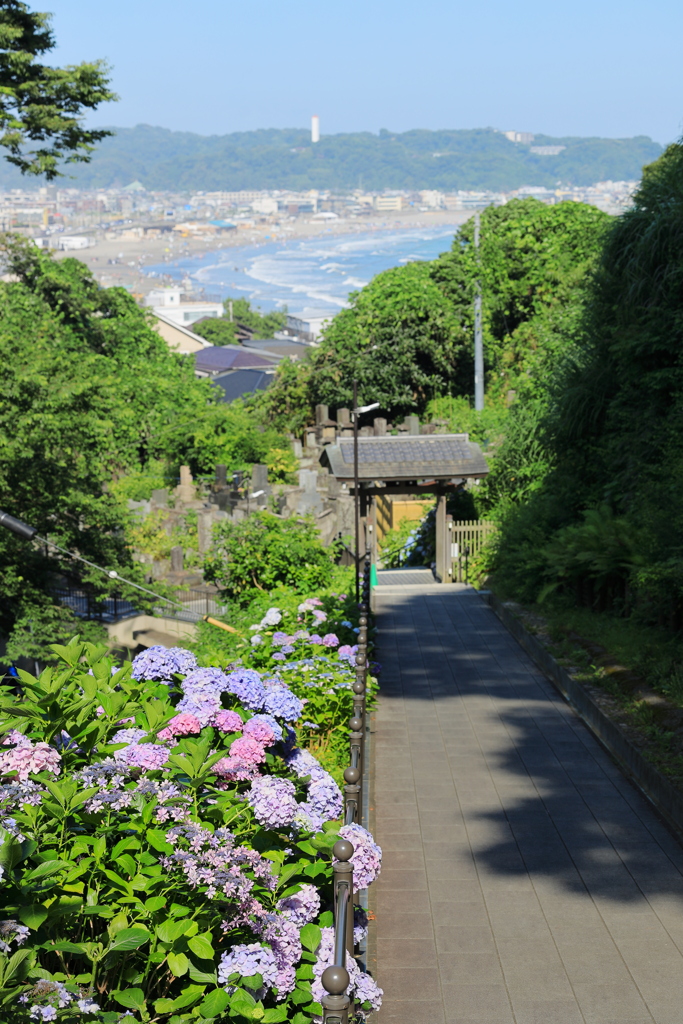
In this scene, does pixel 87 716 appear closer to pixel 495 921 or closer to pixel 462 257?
pixel 495 921

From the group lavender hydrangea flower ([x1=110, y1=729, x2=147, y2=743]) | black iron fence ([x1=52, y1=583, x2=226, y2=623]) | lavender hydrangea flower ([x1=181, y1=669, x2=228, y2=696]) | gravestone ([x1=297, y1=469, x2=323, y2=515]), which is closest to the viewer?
lavender hydrangea flower ([x1=110, y1=729, x2=147, y2=743])

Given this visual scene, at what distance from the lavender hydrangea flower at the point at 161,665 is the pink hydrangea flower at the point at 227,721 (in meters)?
0.61

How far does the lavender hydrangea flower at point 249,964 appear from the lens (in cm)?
346

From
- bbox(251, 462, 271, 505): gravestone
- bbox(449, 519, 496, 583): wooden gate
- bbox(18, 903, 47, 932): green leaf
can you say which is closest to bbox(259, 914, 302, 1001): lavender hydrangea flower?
bbox(18, 903, 47, 932): green leaf

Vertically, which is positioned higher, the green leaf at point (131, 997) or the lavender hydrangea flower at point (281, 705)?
the lavender hydrangea flower at point (281, 705)

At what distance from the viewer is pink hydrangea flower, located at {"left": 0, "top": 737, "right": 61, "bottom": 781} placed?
13.2 feet

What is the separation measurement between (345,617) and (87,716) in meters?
6.92

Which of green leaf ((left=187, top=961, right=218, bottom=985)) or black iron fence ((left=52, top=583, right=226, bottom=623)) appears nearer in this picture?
green leaf ((left=187, top=961, right=218, bottom=985))

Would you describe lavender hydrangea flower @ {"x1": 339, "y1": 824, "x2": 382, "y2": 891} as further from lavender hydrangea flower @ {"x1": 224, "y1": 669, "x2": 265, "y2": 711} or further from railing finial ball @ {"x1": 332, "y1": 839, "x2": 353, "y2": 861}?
lavender hydrangea flower @ {"x1": 224, "y1": 669, "x2": 265, "y2": 711}

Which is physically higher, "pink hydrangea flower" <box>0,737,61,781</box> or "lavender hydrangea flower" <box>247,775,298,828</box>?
"pink hydrangea flower" <box>0,737,61,781</box>

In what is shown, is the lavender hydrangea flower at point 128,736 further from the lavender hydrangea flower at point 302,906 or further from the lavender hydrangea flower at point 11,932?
the lavender hydrangea flower at point 11,932

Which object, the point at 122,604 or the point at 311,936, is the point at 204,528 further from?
the point at 311,936

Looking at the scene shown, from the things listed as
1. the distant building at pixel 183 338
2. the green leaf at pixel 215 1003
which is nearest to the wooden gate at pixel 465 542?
the green leaf at pixel 215 1003

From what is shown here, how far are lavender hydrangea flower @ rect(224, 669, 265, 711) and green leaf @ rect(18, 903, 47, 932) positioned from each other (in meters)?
1.78
